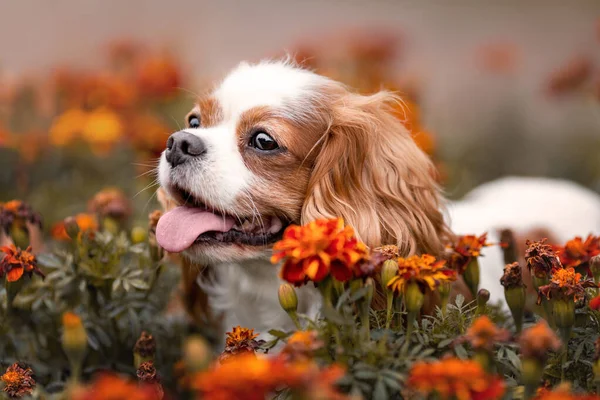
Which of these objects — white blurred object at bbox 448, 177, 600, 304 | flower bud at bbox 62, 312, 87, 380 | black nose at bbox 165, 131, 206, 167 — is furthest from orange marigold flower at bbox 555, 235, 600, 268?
flower bud at bbox 62, 312, 87, 380

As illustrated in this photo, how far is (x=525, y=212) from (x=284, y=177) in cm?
147

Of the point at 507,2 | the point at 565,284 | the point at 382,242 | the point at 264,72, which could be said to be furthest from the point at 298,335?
the point at 507,2

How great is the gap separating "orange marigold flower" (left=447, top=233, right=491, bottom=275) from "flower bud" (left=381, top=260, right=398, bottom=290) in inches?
16.8

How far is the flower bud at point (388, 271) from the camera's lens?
143 centimetres

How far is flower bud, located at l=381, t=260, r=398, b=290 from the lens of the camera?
1.43 metres

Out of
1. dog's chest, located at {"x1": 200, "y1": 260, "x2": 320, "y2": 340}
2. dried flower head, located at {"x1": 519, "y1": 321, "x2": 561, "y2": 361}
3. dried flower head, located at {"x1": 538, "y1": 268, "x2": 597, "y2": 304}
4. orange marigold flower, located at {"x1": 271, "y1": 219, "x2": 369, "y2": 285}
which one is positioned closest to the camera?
dried flower head, located at {"x1": 519, "y1": 321, "x2": 561, "y2": 361}

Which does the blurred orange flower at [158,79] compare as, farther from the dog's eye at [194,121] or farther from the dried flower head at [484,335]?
the dried flower head at [484,335]

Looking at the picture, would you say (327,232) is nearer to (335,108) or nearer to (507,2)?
(335,108)

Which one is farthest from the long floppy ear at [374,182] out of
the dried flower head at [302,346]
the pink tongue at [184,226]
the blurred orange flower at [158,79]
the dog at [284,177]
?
the blurred orange flower at [158,79]

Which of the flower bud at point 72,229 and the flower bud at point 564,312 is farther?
the flower bud at point 72,229

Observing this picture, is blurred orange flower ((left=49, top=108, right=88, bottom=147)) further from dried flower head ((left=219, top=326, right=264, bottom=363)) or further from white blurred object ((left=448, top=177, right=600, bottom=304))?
dried flower head ((left=219, top=326, right=264, bottom=363))

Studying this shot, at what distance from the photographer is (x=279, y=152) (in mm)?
2068

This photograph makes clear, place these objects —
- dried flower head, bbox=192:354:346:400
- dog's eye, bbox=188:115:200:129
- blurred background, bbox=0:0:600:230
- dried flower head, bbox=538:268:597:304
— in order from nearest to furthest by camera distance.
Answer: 1. dried flower head, bbox=192:354:346:400
2. dried flower head, bbox=538:268:597:304
3. dog's eye, bbox=188:115:200:129
4. blurred background, bbox=0:0:600:230

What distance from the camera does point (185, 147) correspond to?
202 centimetres
